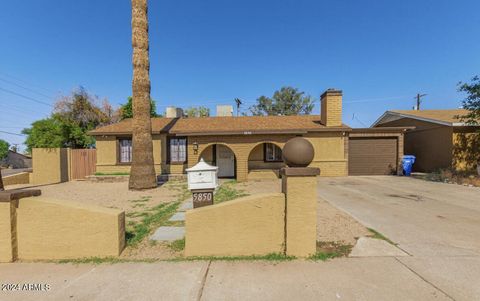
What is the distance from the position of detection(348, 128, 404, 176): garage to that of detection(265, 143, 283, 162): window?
4.63 meters

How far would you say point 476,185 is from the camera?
977 centimetres

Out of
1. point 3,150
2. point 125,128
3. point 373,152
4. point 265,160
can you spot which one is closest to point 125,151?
point 125,128

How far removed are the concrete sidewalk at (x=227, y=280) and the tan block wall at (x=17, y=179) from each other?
14083mm

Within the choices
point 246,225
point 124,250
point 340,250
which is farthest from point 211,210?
point 340,250

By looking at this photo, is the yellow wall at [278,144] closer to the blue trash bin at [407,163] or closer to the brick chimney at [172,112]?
the blue trash bin at [407,163]

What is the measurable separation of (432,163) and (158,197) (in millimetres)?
16891

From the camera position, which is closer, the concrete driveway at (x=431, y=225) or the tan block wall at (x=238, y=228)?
the concrete driveway at (x=431, y=225)

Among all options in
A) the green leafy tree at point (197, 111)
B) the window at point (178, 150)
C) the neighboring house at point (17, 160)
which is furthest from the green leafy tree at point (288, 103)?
the neighboring house at point (17, 160)

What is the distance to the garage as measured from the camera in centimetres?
1391

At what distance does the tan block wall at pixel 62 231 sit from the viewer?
3.43 m

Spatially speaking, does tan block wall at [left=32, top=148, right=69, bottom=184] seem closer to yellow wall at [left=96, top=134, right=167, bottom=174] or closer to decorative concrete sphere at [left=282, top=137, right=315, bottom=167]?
yellow wall at [left=96, top=134, right=167, bottom=174]

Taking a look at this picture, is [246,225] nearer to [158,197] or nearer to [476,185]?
[158,197]

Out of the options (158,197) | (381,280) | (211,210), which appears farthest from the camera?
(158,197)

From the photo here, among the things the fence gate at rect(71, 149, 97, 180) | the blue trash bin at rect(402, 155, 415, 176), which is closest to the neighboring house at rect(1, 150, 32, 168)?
the fence gate at rect(71, 149, 97, 180)
